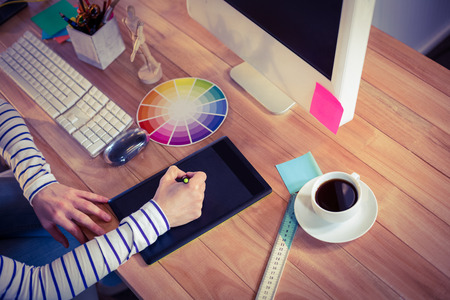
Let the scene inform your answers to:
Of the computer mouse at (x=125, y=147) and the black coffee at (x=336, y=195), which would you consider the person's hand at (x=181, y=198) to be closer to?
the computer mouse at (x=125, y=147)

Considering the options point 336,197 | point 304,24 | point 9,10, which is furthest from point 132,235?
point 9,10

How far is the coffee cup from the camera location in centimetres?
78

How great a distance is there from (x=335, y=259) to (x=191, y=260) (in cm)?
29

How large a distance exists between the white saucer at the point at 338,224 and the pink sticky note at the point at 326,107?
0.16 metres

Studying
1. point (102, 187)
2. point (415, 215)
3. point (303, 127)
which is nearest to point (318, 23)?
point (303, 127)

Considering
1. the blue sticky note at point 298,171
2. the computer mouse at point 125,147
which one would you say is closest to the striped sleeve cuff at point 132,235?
the computer mouse at point 125,147

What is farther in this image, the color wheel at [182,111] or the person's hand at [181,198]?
the color wheel at [182,111]

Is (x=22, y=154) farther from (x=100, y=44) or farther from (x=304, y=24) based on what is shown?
(x=304, y=24)

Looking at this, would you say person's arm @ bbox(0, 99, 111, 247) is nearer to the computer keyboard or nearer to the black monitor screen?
the computer keyboard

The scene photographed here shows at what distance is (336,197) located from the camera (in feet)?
2.62

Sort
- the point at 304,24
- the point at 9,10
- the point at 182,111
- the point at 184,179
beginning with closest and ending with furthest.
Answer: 1. the point at 304,24
2. the point at 184,179
3. the point at 182,111
4. the point at 9,10

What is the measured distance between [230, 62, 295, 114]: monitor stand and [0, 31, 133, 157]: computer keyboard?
1.02 feet

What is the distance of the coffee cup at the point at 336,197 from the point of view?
2.55 ft

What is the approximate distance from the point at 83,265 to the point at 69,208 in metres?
0.15
